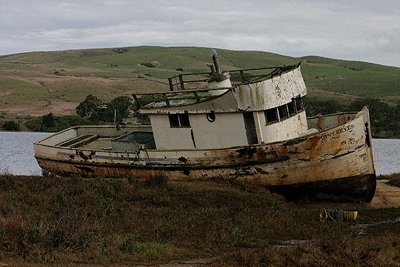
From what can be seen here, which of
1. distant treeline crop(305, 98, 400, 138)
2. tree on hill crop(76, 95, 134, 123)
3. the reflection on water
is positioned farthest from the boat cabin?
distant treeline crop(305, 98, 400, 138)

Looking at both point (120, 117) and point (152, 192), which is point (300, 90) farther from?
point (120, 117)

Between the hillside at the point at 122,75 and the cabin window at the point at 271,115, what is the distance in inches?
1869

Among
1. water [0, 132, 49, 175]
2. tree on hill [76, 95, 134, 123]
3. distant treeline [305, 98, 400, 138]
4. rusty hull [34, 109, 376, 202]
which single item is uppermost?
rusty hull [34, 109, 376, 202]

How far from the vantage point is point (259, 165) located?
18047 millimetres

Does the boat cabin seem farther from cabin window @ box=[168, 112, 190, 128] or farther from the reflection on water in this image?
the reflection on water

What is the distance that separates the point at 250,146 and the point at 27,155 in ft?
71.7

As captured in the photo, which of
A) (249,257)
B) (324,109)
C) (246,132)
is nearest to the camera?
(249,257)

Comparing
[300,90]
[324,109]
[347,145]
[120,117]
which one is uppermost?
[300,90]

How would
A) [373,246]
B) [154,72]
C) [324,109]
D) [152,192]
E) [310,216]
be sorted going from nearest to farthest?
[373,246] → [310,216] → [152,192] → [324,109] → [154,72]

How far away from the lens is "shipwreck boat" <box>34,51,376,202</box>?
57.2 ft

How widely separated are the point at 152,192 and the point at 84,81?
7991 cm

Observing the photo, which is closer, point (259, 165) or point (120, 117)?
point (259, 165)

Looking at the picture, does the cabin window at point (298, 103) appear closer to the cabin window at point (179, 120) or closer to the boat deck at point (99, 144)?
the cabin window at point (179, 120)

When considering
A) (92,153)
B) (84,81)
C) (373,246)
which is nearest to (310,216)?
(373,246)
